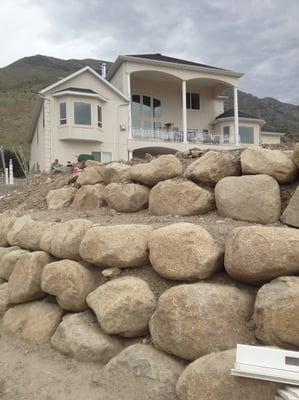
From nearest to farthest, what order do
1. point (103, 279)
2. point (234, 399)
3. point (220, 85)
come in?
point (234, 399) < point (103, 279) < point (220, 85)

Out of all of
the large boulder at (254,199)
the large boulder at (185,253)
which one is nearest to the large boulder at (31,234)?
the large boulder at (185,253)

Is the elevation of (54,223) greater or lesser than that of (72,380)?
greater

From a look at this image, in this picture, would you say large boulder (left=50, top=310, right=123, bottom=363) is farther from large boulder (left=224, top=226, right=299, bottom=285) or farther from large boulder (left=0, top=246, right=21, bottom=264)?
large boulder (left=0, top=246, right=21, bottom=264)

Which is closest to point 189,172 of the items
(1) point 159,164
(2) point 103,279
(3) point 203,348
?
(1) point 159,164

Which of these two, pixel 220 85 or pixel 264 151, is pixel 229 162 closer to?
pixel 264 151

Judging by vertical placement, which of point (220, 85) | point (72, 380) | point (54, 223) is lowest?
point (72, 380)

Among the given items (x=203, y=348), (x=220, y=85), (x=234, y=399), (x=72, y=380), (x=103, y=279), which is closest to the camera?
(x=234, y=399)

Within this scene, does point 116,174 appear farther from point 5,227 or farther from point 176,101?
Answer: point 176,101

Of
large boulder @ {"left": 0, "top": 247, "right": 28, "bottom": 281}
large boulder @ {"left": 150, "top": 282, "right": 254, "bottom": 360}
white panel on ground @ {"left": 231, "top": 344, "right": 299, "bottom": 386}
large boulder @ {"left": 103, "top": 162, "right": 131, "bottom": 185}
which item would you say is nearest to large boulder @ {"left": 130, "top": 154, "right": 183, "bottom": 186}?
large boulder @ {"left": 103, "top": 162, "right": 131, "bottom": 185}

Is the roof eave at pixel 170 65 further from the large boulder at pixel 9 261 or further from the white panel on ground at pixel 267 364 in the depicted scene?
the white panel on ground at pixel 267 364

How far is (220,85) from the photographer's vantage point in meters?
27.1

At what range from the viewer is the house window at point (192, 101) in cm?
2727

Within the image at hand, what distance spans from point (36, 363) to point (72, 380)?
0.46 metres

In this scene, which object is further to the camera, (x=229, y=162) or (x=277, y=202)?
(x=229, y=162)
